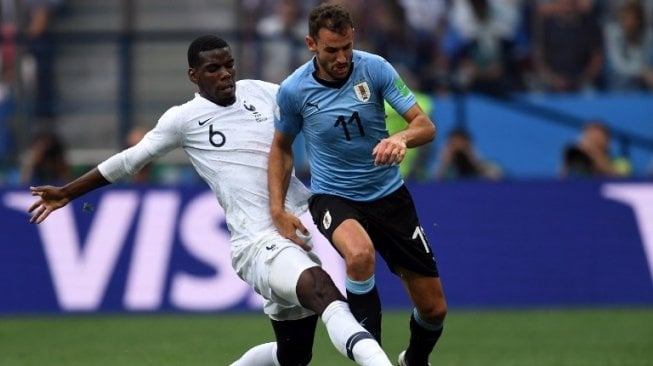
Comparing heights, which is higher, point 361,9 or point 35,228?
point 361,9

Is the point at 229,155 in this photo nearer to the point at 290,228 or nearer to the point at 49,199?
the point at 290,228

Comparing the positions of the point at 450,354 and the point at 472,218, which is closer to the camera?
the point at 450,354

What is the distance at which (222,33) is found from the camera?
1727cm

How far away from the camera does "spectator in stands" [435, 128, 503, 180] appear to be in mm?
16391

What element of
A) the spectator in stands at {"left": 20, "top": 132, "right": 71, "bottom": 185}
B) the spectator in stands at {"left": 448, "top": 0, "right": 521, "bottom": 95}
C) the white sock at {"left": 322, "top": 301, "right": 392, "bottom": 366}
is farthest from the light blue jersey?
the spectator in stands at {"left": 448, "top": 0, "right": 521, "bottom": 95}

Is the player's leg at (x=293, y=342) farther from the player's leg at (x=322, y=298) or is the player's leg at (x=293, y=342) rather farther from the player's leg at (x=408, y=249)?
the player's leg at (x=408, y=249)

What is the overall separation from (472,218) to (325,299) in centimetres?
721

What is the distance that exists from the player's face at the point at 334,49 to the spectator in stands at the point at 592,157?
307 inches

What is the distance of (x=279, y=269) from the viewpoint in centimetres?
810

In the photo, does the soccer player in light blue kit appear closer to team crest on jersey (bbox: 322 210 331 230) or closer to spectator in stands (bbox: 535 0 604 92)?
team crest on jersey (bbox: 322 210 331 230)

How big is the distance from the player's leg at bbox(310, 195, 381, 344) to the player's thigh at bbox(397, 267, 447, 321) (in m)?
0.57

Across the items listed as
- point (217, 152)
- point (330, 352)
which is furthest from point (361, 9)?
point (217, 152)

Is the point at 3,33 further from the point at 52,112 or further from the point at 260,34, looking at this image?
the point at 260,34

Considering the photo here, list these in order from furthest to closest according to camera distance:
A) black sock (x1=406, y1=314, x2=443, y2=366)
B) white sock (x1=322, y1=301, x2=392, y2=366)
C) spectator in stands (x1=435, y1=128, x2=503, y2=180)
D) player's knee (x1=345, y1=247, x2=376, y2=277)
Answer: spectator in stands (x1=435, y1=128, x2=503, y2=180) < black sock (x1=406, y1=314, x2=443, y2=366) < player's knee (x1=345, y1=247, x2=376, y2=277) < white sock (x1=322, y1=301, x2=392, y2=366)
